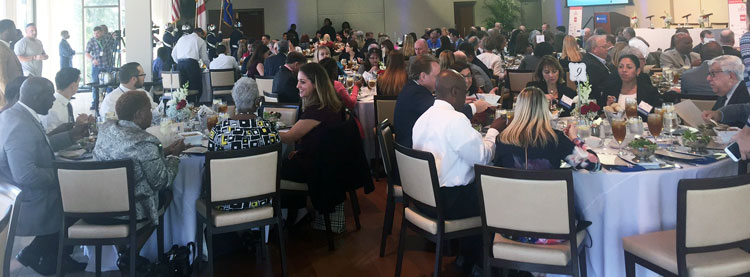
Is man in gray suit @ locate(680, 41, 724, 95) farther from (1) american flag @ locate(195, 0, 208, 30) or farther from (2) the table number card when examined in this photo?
(1) american flag @ locate(195, 0, 208, 30)

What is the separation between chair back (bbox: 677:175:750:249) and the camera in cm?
254

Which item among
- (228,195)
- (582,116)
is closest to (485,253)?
(228,195)

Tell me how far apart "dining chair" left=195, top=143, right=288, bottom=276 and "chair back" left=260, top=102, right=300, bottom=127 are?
1808mm

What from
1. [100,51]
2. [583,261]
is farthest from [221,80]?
[583,261]

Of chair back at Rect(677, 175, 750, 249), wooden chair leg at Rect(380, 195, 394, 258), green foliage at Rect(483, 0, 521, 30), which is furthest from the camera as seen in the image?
green foliage at Rect(483, 0, 521, 30)

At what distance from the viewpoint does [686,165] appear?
10.7 ft

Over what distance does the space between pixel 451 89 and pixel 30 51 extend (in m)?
9.51

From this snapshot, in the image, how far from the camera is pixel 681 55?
28.2 feet

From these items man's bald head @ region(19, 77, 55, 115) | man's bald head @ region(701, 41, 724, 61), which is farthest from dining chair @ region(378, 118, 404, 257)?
man's bald head @ region(701, 41, 724, 61)

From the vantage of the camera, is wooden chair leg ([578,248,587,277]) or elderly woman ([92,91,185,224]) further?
elderly woman ([92,91,185,224])

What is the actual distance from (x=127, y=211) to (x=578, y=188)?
8.06ft

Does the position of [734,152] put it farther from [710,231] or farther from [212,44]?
[212,44]

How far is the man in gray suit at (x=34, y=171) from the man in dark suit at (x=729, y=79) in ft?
14.6

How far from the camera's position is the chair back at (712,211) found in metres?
2.54
